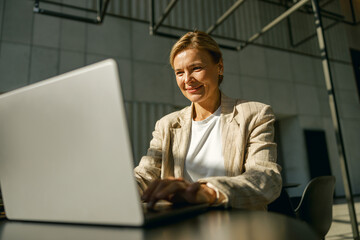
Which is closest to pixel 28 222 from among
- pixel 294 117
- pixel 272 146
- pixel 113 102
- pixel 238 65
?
pixel 113 102

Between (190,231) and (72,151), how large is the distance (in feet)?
0.86

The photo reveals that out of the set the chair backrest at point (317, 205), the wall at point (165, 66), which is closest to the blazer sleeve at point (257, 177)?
the chair backrest at point (317, 205)

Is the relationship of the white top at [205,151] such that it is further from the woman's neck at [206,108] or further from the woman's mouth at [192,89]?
the woman's mouth at [192,89]

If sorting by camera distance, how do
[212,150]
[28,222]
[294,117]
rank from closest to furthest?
[28,222] < [212,150] < [294,117]

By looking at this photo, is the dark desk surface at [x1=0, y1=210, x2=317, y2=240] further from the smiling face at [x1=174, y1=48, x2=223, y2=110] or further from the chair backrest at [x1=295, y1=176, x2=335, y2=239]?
the chair backrest at [x1=295, y1=176, x2=335, y2=239]

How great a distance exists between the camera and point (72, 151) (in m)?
0.49

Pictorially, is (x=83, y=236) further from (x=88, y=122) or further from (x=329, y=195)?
(x=329, y=195)

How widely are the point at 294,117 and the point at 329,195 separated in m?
5.94

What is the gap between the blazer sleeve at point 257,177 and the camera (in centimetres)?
77

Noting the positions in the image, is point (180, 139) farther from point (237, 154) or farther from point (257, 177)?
point (257, 177)

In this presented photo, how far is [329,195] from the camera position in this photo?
5.76 feet

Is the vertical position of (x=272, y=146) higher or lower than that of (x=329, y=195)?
higher

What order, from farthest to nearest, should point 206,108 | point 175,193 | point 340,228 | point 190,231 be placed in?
point 340,228 → point 206,108 → point 175,193 → point 190,231

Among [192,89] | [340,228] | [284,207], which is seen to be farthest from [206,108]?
[340,228]
